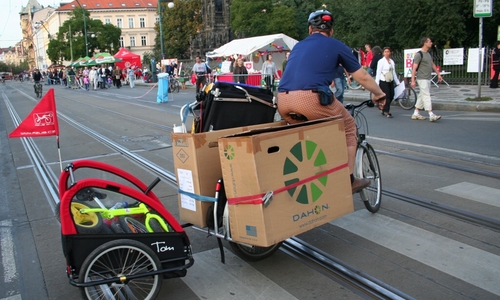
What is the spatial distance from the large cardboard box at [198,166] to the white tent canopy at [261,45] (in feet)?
81.7

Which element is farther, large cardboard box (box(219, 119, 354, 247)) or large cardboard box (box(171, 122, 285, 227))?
large cardboard box (box(171, 122, 285, 227))

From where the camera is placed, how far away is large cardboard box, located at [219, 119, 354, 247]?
345 cm

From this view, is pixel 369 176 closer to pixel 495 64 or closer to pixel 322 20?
pixel 322 20

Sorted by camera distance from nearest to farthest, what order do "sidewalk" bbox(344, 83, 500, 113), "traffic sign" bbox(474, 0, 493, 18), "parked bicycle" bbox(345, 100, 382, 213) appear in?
"parked bicycle" bbox(345, 100, 382, 213) < "traffic sign" bbox(474, 0, 493, 18) < "sidewalk" bbox(344, 83, 500, 113)

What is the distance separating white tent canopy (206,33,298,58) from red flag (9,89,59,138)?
2458 cm

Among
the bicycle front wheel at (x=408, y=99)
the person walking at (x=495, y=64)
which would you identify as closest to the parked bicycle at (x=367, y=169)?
the bicycle front wheel at (x=408, y=99)

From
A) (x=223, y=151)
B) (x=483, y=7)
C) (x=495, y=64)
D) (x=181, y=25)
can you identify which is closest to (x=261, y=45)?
(x=495, y=64)

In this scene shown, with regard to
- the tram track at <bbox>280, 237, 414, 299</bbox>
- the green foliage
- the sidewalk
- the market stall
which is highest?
the green foliage

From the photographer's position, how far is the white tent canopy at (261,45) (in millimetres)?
29062

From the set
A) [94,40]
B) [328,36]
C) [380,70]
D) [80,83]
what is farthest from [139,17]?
[328,36]

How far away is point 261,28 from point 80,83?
22010mm

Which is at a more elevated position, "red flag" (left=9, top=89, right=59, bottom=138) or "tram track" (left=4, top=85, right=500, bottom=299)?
"red flag" (left=9, top=89, right=59, bottom=138)

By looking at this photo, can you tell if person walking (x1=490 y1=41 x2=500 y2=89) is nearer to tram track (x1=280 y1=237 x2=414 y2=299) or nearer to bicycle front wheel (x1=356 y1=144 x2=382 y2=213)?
bicycle front wheel (x1=356 y1=144 x2=382 y2=213)

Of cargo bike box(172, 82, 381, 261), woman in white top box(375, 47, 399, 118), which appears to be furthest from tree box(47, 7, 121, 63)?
cargo bike box(172, 82, 381, 261)
